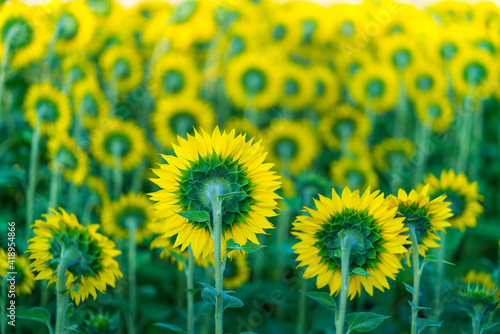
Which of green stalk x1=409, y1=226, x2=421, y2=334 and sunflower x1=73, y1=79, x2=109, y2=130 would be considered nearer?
green stalk x1=409, y1=226, x2=421, y2=334

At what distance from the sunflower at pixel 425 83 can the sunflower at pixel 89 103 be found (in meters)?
2.50

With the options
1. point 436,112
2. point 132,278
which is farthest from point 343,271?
point 436,112

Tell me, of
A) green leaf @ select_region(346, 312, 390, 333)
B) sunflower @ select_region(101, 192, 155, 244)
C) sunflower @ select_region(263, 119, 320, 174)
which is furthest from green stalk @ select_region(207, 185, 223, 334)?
sunflower @ select_region(263, 119, 320, 174)

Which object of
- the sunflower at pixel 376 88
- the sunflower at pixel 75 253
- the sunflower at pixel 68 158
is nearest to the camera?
the sunflower at pixel 75 253

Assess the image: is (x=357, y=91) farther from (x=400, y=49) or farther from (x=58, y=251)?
(x=58, y=251)

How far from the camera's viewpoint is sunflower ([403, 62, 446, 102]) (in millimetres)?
4211

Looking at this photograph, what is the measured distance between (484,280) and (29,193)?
7.24 feet

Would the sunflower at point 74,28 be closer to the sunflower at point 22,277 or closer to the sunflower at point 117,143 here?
the sunflower at point 117,143

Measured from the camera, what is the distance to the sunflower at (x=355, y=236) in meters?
1.32

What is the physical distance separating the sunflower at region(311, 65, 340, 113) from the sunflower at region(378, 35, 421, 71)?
539 mm

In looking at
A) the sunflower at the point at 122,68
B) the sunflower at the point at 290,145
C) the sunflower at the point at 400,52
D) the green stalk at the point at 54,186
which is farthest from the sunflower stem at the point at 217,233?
the sunflower at the point at 400,52

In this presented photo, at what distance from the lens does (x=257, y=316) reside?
8.59 ft

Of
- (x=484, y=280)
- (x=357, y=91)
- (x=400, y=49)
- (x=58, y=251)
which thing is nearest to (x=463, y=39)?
(x=400, y=49)

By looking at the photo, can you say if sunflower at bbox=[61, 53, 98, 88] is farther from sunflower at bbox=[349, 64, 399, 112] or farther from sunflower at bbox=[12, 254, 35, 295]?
sunflower at bbox=[349, 64, 399, 112]
